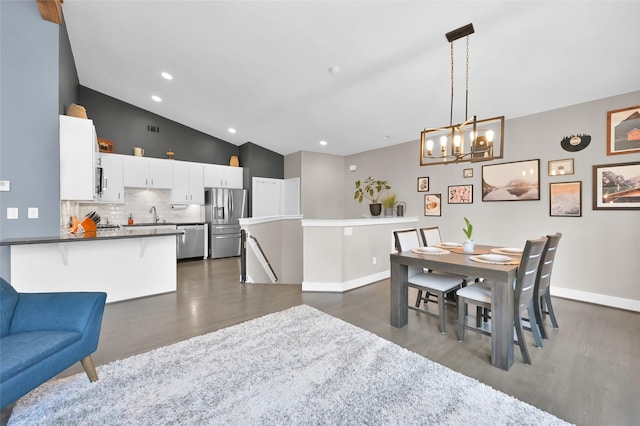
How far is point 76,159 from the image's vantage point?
3.20 m

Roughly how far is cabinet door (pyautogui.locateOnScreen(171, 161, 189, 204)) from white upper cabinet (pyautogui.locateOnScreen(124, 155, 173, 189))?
88 millimetres

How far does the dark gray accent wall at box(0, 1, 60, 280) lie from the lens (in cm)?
288

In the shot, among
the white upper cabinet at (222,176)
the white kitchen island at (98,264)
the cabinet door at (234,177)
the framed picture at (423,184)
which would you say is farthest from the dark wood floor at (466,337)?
the cabinet door at (234,177)

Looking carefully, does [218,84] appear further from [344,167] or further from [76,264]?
[344,167]

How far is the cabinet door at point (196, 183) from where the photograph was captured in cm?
628

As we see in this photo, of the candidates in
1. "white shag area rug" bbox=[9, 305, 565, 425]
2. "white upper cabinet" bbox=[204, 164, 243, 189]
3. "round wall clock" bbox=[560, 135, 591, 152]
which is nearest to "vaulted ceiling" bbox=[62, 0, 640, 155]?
"round wall clock" bbox=[560, 135, 591, 152]

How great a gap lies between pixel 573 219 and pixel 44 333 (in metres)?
5.44

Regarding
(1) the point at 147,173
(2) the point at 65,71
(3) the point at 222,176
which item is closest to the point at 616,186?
(3) the point at 222,176

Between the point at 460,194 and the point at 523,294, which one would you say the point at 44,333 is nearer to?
the point at 523,294

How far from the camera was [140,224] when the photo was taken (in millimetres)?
5785

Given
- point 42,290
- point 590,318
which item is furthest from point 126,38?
point 590,318

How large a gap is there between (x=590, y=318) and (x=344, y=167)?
524cm

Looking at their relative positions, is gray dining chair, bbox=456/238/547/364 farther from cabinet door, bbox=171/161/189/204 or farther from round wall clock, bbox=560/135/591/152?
cabinet door, bbox=171/161/189/204

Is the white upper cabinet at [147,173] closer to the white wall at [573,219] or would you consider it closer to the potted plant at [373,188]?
the potted plant at [373,188]
